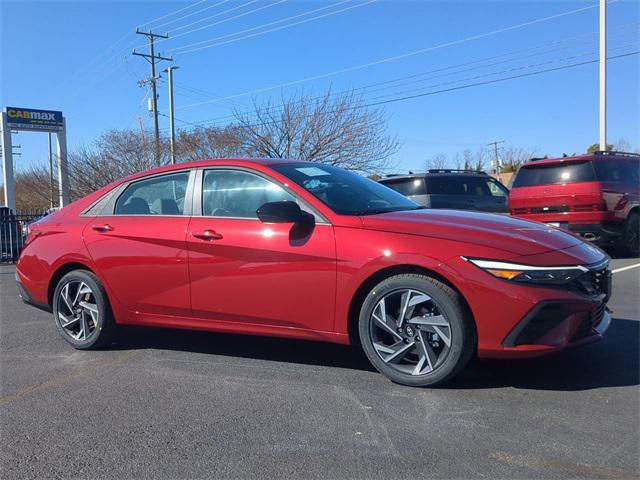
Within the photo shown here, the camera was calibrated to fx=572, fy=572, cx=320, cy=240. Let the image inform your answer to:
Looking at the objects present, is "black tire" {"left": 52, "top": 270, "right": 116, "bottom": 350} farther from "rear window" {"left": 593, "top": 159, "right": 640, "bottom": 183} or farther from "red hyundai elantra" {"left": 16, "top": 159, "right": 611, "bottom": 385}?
"rear window" {"left": 593, "top": 159, "right": 640, "bottom": 183}

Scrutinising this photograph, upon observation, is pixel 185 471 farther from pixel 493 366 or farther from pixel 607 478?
pixel 493 366

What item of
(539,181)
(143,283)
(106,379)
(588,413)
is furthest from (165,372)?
(539,181)

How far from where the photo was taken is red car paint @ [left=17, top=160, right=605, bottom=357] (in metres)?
3.58

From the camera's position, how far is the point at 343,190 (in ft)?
15.0

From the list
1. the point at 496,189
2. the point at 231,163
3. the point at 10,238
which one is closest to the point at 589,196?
the point at 496,189

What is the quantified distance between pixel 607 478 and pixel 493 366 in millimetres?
1586

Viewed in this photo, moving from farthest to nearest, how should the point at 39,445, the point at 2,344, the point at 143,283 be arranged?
the point at 2,344
the point at 143,283
the point at 39,445

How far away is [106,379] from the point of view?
425 cm

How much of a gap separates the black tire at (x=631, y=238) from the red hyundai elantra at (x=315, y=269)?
24.4 feet

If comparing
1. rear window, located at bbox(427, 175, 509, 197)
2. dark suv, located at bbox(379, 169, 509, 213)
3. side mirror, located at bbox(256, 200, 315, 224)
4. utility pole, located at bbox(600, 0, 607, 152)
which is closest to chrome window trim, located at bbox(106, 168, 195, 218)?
side mirror, located at bbox(256, 200, 315, 224)

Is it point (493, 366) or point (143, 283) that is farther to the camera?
point (143, 283)

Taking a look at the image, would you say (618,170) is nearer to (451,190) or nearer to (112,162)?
(451,190)

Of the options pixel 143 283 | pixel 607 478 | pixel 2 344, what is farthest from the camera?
pixel 2 344

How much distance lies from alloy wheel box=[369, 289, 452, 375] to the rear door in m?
1.62
